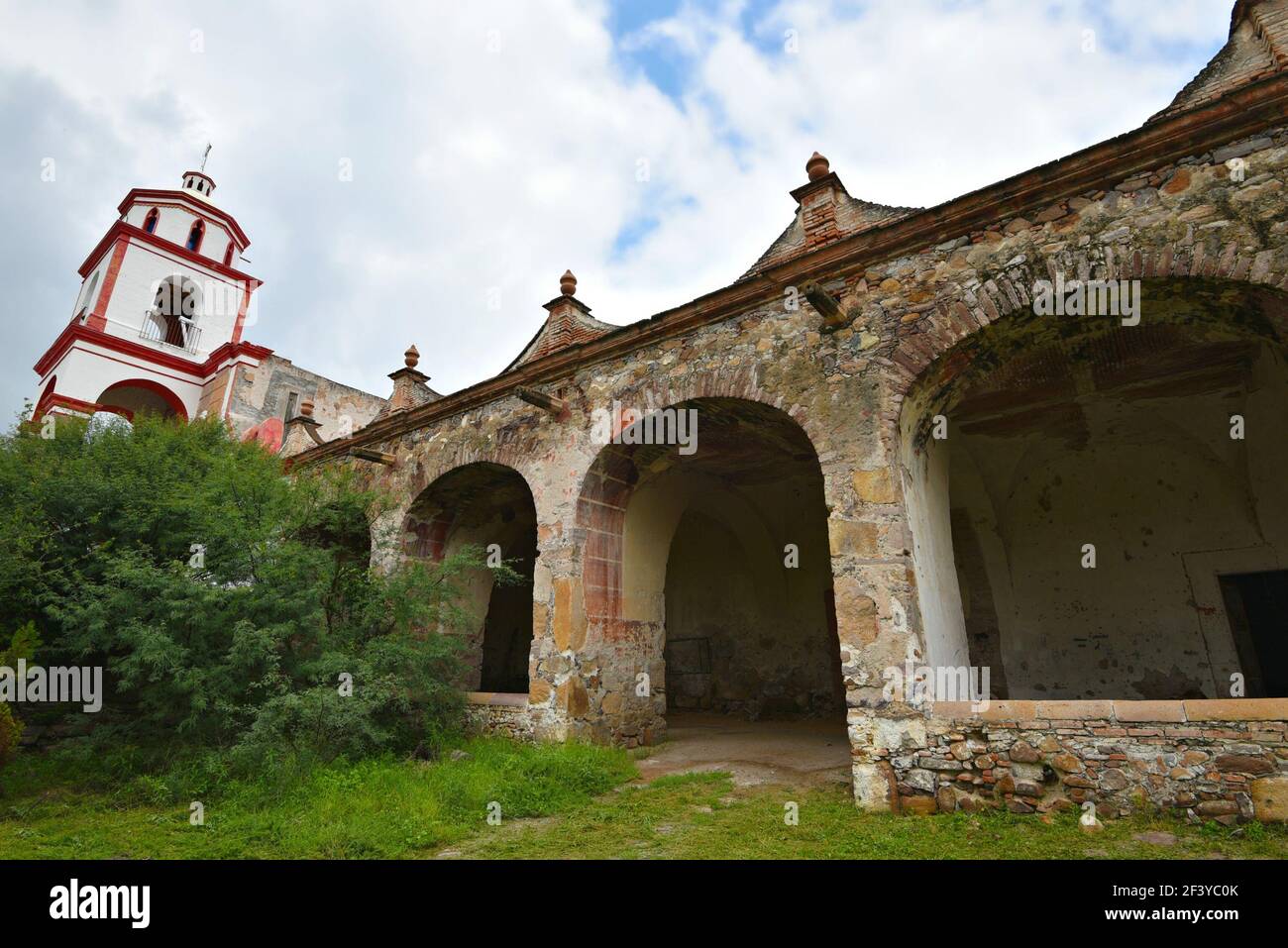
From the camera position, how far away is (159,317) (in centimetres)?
1805

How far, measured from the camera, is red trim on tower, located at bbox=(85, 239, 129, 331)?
640 inches

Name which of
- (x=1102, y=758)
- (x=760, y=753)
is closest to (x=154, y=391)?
(x=760, y=753)

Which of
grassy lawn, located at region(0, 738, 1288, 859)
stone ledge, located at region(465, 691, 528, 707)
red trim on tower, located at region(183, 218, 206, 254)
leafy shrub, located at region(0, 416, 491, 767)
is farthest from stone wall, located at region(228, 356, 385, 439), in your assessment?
grassy lawn, located at region(0, 738, 1288, 859)

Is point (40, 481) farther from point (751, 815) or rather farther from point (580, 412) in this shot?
point (751, 815)

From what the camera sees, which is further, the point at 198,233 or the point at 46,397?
the point at 198,233

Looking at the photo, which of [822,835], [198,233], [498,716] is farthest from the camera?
[198,233]

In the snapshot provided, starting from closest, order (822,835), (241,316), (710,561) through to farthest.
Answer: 1. (822,835)
2. (710,561)
3. (241,316)

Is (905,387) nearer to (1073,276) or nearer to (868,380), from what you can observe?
(868,380)

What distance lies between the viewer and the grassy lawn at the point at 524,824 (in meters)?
3.85

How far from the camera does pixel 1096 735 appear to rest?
4266 millimetres

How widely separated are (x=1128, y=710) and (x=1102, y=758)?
13.7 inches

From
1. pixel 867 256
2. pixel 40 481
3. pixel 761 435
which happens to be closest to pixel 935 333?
pixel 867 256

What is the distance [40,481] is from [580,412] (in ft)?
20.1

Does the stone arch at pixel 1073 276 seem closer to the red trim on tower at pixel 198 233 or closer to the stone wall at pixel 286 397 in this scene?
the stone wall at pixel 286 397
